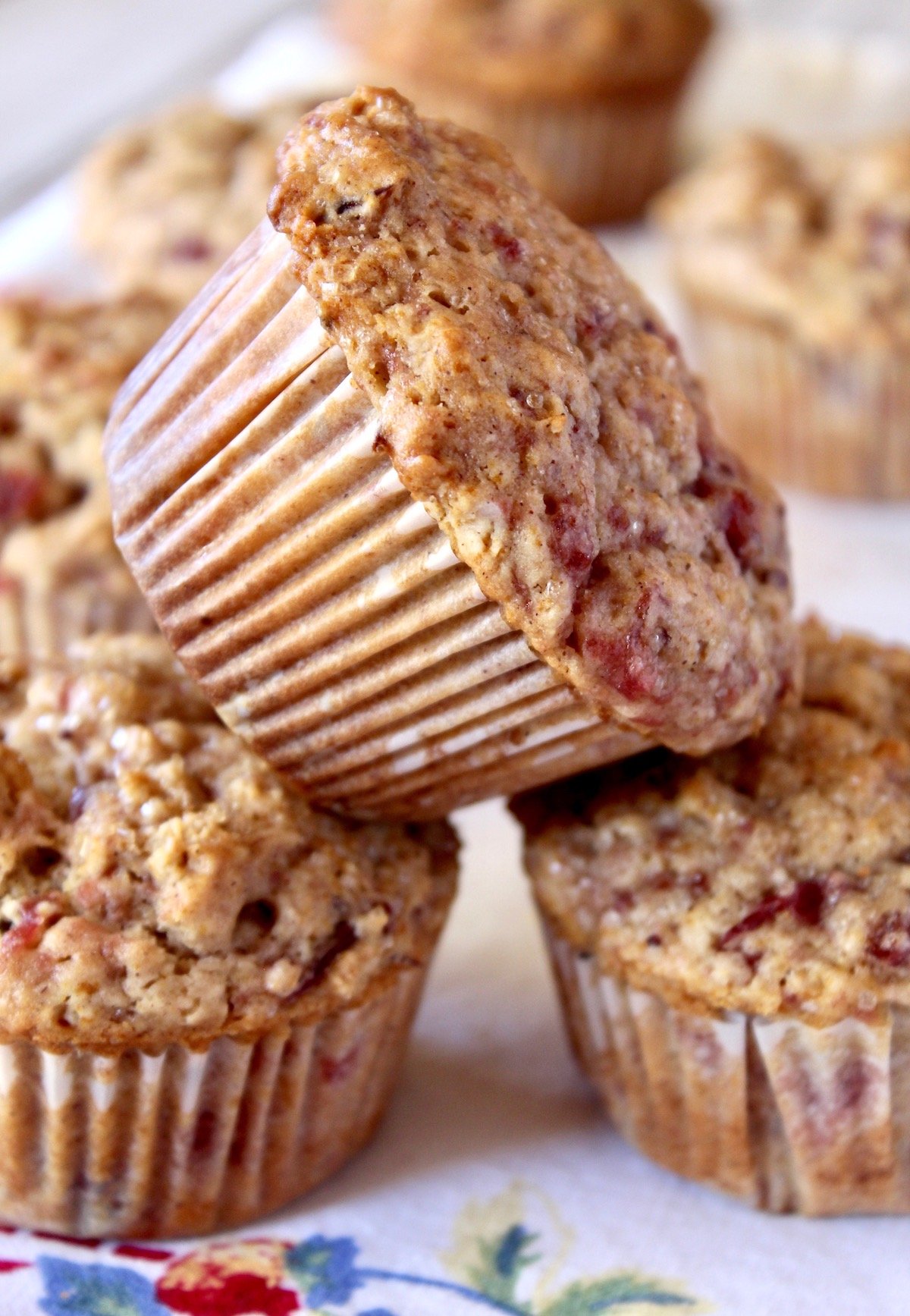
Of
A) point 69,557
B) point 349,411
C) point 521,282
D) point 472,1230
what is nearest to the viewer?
point 349,411

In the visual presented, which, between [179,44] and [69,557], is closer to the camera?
[69,557]

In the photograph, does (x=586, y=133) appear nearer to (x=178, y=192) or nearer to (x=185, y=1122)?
(x=178, y=192)

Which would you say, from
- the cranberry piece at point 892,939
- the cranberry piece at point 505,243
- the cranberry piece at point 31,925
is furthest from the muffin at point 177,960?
the cranberry piece at point 505,243

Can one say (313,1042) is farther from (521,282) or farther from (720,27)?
(720,27)

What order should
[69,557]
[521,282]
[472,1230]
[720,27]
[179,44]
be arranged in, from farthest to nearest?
[179,44] < [720,27] < [69,557] < [472,1230] < [521,282]

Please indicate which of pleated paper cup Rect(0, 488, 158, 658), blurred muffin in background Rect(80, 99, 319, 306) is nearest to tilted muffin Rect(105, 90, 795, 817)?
pleated paper cup Rect(0, 488, 158, 658)

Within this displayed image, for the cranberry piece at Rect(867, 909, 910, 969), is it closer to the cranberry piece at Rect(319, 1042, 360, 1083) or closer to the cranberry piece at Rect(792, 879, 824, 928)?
the cranberry piece at Rect(792, 879, 824, 928)

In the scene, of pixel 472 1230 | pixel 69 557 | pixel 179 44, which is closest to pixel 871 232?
pixel 69 557

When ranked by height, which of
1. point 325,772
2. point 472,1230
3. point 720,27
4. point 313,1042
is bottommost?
point 472,1230
